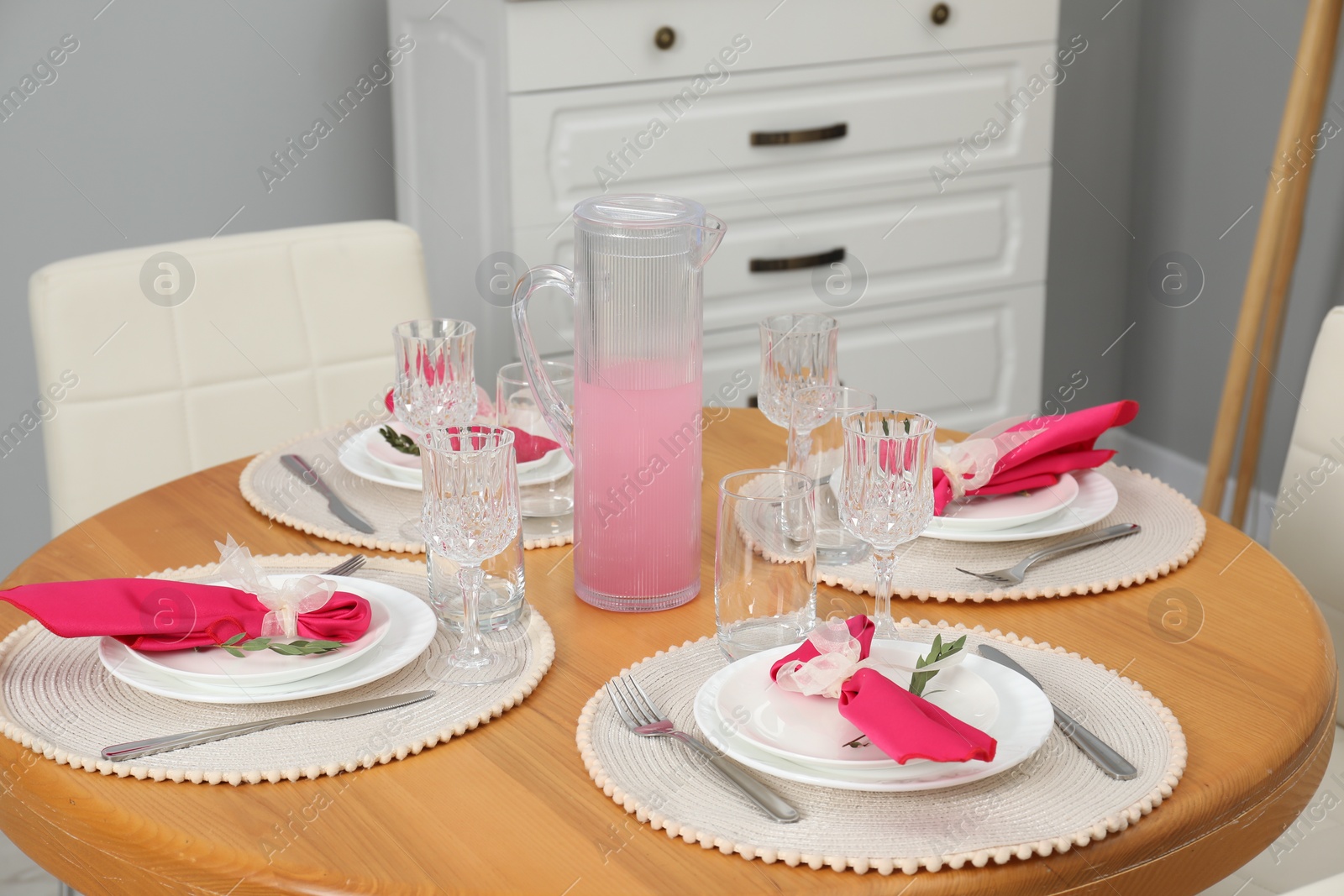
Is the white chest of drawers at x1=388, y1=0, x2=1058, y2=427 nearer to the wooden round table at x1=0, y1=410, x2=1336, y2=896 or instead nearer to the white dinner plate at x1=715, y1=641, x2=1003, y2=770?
the wooden round table at x1=0, y1=410, x2=1336, y2=896

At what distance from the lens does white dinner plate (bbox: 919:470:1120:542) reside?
4.00 ft

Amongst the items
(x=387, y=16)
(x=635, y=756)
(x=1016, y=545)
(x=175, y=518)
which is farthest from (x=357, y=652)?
(x=387, y=16)

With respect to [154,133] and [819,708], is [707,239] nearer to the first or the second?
[819,708]

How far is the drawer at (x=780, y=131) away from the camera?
237cm

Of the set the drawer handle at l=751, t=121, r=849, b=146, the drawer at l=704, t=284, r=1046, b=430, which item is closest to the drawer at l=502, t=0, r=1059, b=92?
the drawer handle at l=751, t=121, r=849, b=146

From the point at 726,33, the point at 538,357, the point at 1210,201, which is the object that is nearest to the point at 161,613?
the point at 538,357

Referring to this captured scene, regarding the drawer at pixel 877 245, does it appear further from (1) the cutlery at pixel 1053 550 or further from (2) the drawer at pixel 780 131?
(1) the cutlery at pixel 1053 550

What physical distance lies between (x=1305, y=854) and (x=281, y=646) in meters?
1.03

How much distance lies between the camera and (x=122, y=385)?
5.66 ft

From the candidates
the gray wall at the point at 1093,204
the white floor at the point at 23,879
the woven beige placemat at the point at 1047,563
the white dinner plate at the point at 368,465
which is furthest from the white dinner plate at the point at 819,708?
the gray wall at the point at 1093,204

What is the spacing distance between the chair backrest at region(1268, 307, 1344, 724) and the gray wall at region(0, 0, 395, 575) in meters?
1.91

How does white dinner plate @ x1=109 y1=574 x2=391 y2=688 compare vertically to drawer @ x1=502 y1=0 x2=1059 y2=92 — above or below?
below

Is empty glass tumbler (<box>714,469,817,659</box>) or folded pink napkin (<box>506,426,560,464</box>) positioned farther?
folded pink napkin (<box>506,426,560,464</box>)

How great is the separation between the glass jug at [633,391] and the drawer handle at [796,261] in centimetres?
153
